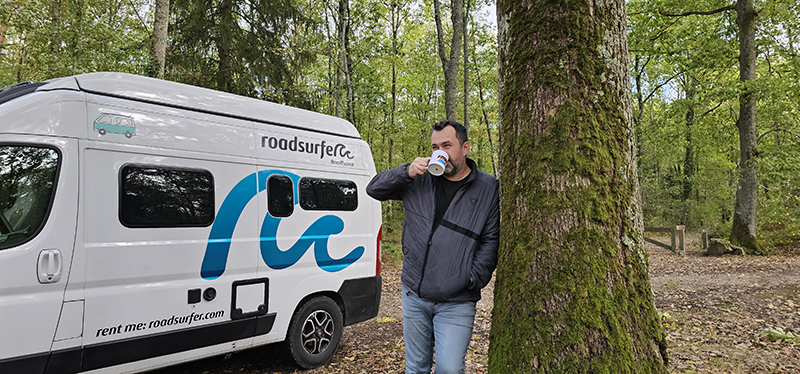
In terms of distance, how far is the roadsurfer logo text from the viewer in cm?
490

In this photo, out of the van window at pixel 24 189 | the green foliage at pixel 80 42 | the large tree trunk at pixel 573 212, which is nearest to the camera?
the large tree trunk at pixel 573 212

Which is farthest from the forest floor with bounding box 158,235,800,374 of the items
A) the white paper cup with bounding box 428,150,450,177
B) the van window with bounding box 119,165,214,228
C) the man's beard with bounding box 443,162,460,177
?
the white paper cup with bounding box 428,150,450,177

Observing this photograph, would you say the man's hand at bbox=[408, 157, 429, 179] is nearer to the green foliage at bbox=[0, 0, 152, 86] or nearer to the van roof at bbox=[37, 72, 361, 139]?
the van roof at bbox=[37, 72, 361, 139]

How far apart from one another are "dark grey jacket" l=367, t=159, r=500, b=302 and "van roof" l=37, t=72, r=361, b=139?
251 cm

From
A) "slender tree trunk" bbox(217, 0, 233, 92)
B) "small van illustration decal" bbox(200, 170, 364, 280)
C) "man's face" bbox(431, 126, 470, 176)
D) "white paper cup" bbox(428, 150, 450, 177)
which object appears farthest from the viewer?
"slender tree trunk" bbox(217, 0, 233, 92)

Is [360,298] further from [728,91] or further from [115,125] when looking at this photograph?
[728,91]

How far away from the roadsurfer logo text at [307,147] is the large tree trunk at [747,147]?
14.6 meters

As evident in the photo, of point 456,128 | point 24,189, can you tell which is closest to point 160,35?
point 24,189

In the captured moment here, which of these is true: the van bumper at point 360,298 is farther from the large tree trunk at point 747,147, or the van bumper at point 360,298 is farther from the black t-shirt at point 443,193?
the large tree trunk at point 747,147

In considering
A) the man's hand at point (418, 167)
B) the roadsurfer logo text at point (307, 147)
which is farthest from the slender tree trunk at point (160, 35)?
the man's hand at point (418, 167)

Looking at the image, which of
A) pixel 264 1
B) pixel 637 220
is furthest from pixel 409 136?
pixel 637 220

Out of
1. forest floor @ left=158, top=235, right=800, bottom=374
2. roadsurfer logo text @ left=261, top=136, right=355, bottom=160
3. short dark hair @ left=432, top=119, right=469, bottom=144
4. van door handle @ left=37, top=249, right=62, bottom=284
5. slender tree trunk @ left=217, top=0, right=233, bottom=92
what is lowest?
→ forest floor @ left=158, top=235, right=800, bottom=374

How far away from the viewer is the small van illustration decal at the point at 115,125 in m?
3.67

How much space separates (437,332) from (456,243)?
0.55 meters
